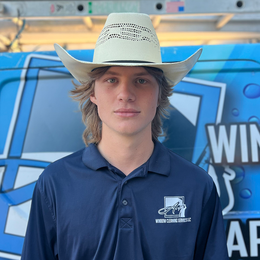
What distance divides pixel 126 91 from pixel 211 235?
0.74 m

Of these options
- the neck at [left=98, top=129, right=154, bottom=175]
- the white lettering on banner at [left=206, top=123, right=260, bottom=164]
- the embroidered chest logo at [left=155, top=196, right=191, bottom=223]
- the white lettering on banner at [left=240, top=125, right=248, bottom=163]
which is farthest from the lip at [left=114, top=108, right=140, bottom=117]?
the white lettering on banner at [left=240, top=125, right=248, bottom=163]

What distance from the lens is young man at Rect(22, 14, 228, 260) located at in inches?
47.8

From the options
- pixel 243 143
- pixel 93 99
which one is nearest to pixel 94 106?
pixel 93 99

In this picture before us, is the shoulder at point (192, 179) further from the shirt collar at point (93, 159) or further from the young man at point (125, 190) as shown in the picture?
the shirt collar at point (93, 159)

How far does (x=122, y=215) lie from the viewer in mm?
1206

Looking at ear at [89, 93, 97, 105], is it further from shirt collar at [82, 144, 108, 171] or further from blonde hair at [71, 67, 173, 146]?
shirt collar at [82, 144, 108, 171]

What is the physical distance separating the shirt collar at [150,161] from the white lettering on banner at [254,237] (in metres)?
0.75

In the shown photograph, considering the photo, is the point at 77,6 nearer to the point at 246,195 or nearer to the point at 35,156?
the point at 35,156

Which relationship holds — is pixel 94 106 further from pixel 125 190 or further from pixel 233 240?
pixel 233 240

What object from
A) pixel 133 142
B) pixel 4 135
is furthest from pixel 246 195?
pixel 4 135

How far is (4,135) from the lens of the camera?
1797 millimetres

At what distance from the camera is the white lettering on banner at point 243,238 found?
169 centimetres

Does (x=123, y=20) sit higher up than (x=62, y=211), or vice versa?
(x=123, y=20)

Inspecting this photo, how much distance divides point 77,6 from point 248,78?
4.03ft
